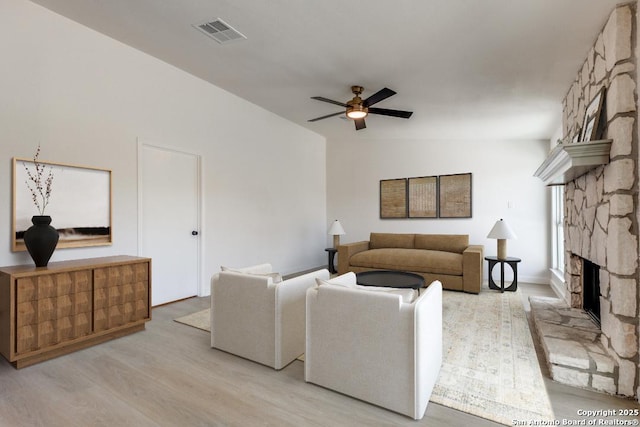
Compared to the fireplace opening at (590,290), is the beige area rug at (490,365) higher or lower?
lower

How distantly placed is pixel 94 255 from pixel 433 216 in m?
5.16

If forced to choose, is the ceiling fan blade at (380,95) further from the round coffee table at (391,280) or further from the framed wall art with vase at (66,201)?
the framed wall art with vase at (66,201)

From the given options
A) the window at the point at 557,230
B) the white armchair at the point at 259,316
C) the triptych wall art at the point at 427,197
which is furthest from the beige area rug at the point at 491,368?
the triptych wall art at the point at 427,197

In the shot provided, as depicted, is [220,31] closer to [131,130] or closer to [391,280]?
[131,130]

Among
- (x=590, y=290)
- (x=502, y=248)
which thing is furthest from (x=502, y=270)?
(x=590, y=290)

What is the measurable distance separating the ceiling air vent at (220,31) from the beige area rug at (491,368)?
3292 millimetres

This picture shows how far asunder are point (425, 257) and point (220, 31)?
158 inches

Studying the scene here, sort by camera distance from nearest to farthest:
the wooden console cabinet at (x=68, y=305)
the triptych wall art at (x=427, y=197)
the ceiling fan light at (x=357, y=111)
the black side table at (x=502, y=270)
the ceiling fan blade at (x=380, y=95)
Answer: the wooden console cabinet at (x=68, y=305) < the ceiling fan blade at (x=380, y=95) < the ceiling fan light at (x=357, y=111) < the black side table at (x=502, y=270) < the triptych wall art at (x=427, y=197)

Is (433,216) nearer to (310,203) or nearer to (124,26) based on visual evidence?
(310,203)

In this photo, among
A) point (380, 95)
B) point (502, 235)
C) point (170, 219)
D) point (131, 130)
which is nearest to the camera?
point (380, 95)

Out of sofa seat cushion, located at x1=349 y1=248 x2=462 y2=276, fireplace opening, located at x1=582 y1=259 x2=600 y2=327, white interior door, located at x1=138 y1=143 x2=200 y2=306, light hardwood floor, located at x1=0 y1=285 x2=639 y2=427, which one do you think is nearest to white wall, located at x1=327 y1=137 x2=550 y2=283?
sofa seat cushion, located at x1=349 y1=248 x2=462 y2=276

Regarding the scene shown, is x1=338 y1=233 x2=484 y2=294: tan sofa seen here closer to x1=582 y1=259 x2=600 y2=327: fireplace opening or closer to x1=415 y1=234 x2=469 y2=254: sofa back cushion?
x1=415 y1=234 x2=469 y2=254: sofa back cushion

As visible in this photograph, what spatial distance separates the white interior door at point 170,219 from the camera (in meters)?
3.73

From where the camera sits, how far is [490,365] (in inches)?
94.4
